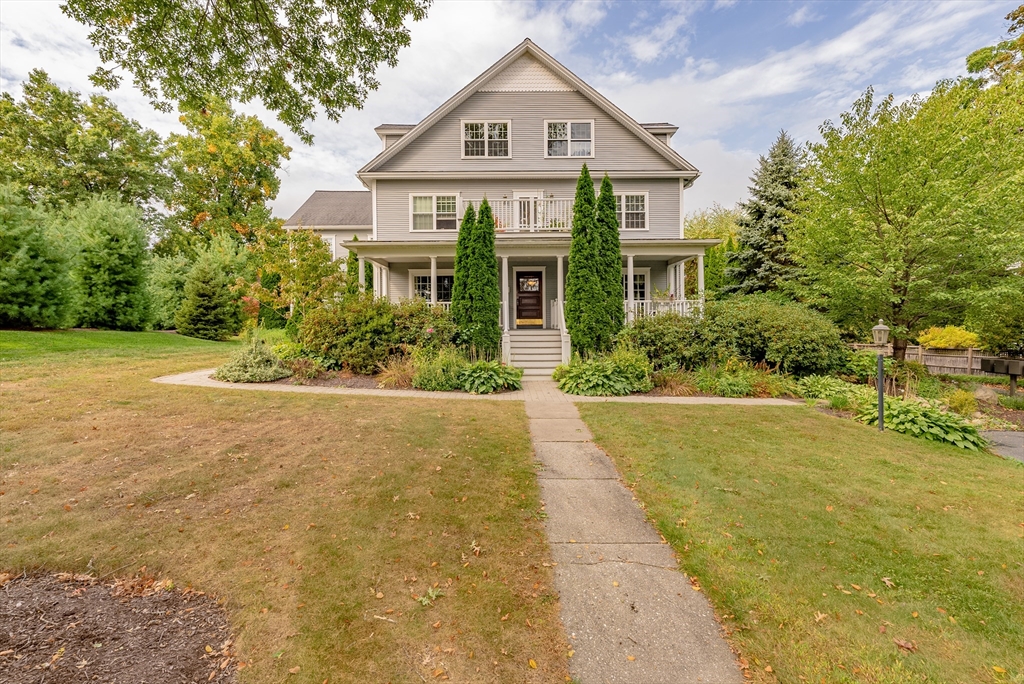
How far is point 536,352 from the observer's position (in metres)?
12.3

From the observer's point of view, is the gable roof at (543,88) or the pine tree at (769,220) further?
the pine tree at (769,220)

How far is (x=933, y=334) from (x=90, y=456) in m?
25.6

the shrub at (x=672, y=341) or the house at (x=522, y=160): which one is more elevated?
the house at (x=522, y=160)

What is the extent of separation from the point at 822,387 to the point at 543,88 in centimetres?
1306

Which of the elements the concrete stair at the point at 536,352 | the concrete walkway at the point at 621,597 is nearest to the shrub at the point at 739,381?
Answer: the concrete stair at the point at 536,352

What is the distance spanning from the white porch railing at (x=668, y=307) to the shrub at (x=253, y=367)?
9468 mm

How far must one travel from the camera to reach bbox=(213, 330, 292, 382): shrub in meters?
9.56

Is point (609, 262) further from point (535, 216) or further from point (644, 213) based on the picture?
point (644, 213)

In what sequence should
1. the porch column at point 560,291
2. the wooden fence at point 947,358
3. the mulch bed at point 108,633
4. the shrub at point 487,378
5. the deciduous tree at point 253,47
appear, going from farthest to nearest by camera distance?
the wooden fence at point 947,358 → the porch column at point 560,291 → the shrub at point 487,378 → the deciduous tree at point 253,47 → the mulch bed at point 108,633

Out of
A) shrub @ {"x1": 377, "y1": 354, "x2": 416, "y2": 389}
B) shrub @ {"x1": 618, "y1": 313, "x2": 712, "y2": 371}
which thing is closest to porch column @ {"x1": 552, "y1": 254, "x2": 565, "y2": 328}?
shrub @ {"x1": 618, "y1": 313, "x2": 712, "y2": 371}

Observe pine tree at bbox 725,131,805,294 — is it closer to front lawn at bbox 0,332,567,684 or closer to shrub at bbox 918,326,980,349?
shrub at bbox 918,326,980,349

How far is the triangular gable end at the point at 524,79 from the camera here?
48.6 ft

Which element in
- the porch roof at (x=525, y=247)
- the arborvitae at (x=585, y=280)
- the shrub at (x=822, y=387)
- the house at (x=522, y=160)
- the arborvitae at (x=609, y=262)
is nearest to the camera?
the shrub at (x=822, y=387)

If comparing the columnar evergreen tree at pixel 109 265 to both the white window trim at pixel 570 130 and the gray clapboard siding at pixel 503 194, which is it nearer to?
the gray clapboard siding at pixel 503 194
